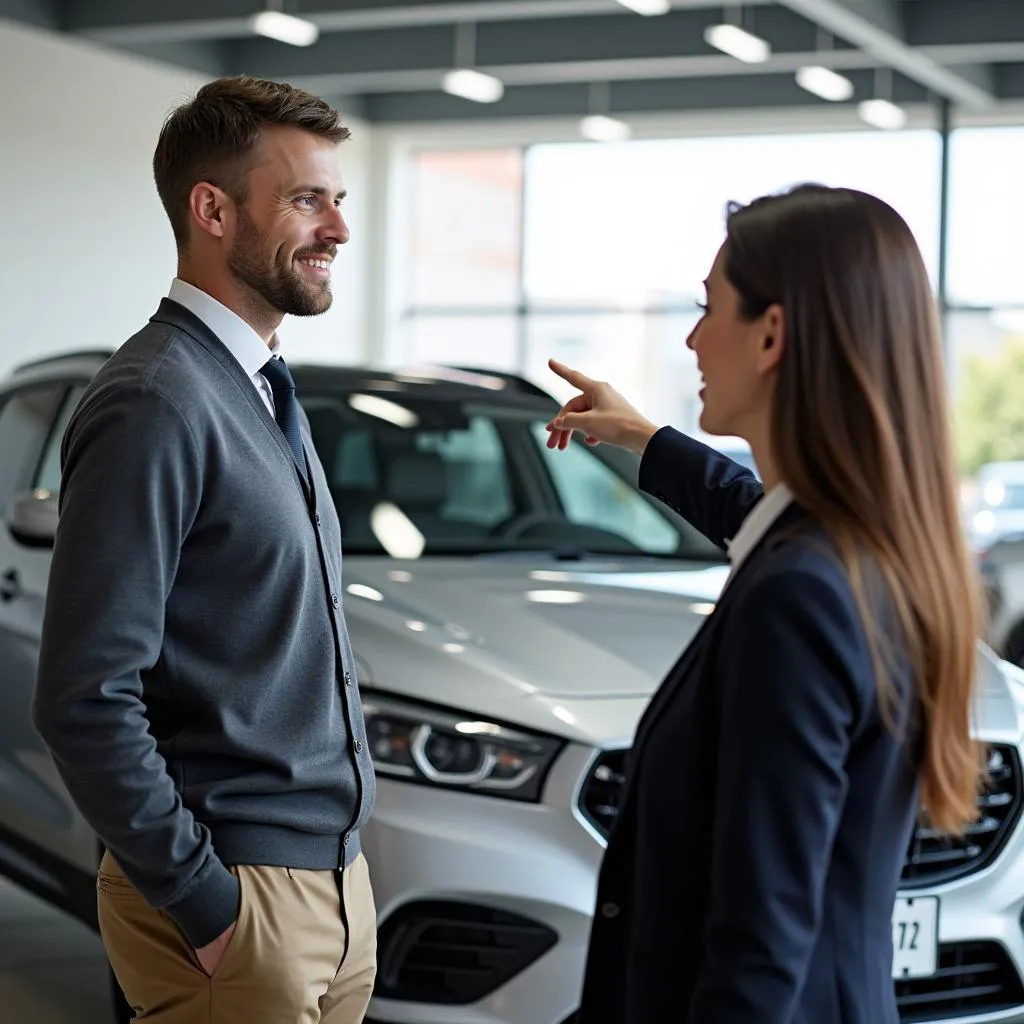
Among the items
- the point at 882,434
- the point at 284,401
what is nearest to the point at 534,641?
the point at 284,401

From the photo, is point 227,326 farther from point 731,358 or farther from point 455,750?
point 455,750

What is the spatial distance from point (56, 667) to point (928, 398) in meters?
0.97

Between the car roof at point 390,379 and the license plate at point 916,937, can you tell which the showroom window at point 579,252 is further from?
the license plate at point 916,937

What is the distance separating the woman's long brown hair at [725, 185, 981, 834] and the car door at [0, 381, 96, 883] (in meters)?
2.41

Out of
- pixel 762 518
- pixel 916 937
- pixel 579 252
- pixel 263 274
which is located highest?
pixel 579 252

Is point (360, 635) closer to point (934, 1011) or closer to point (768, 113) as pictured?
point (934, 1011)

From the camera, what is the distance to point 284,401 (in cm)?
224

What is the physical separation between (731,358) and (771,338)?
2.1 inches

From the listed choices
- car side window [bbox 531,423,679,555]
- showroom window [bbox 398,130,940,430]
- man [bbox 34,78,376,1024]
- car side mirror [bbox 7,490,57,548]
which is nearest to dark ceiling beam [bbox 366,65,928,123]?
showroom window [bbox 398,130,940,430]

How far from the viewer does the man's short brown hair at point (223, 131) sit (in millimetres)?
2148

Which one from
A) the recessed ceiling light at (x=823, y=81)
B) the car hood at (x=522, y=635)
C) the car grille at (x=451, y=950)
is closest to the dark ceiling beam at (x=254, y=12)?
the recessed ceiling light at (x=823, y=81)

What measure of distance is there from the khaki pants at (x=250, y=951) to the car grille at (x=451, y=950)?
0.72m

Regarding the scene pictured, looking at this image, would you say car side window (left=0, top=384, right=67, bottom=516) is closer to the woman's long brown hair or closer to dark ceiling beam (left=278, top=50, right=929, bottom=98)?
the woman's long brown hair

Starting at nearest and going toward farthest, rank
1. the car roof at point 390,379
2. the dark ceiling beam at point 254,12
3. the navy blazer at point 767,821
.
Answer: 1. the navy blazer at point 767,821
2. the car roof at point 390,379
3. the dark ceiling beam at point 254,12
